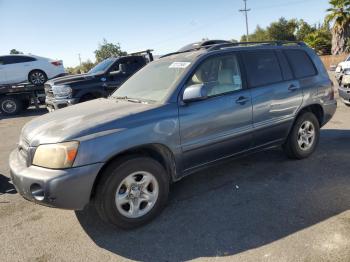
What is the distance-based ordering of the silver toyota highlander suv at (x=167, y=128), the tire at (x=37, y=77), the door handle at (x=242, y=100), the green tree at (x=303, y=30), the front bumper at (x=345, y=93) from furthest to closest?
the green tree at (x=303, y=30) → the tire at (x=37, y=77) → the front bumper at (x=345, y=93) → the door handle at (x=242, y=100) → the silver toyota highlander suv at (x=167, y=128)

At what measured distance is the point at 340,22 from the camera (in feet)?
106

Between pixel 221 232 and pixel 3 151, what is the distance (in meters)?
5.98

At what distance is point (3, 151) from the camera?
7645mm

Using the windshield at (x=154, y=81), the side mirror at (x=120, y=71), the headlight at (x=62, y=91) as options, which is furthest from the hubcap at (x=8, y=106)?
the windshield at (x=154, y=81)

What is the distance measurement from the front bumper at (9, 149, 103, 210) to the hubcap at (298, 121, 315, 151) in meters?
3.29

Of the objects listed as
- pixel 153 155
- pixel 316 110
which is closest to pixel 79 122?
pixel 153 155

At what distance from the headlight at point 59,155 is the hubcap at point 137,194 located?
581mm

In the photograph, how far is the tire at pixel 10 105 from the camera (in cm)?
1400

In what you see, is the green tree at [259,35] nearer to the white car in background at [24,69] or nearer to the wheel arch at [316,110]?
the white car in background at [24,69]

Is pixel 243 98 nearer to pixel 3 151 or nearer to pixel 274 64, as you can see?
pixel 274 64

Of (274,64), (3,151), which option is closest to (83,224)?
(274,64)

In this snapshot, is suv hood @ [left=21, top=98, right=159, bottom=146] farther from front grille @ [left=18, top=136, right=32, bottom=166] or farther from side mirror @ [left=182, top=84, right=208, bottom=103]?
side mirror @ [left=182, top=84, right=208, bottom=103]

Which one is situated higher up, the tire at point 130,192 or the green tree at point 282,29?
the green tree at point 282,29

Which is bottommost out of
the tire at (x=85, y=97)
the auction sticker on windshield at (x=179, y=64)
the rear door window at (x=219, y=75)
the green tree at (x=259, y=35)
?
the tire at (x=85, y=97)
